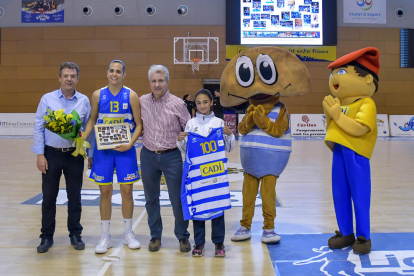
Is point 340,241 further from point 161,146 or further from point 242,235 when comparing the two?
point 161,146

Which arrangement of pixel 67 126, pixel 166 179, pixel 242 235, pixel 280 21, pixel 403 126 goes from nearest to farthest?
pixel 67 126 → pixel 166 179 → pixel 242 235 → pixel 280 21 → pixel 403 126

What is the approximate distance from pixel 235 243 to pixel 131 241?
0.89m

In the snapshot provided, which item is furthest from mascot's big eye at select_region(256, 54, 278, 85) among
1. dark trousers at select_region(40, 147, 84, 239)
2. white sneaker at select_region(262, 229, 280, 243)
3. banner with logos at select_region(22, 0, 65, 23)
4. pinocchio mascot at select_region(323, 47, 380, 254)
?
banner with logos at select_region(22, 0, 65, 23)

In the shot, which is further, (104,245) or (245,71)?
(245,71)

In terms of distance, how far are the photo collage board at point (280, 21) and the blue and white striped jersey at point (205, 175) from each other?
11.1 meters

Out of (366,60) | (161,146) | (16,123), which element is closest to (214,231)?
(161,146)

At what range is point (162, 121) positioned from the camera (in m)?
3.28

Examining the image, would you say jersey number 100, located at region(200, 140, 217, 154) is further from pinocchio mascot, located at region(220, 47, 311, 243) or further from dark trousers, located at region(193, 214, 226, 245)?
dark trousers, located at region(193, 214, 226, 245)

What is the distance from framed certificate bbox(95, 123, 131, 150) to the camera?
3150 millimetres

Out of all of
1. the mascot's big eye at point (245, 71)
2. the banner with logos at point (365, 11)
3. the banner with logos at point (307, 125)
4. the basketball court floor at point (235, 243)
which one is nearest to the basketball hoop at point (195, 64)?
the banner with logos at point (307, 125)

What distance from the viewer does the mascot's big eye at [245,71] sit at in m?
3.46

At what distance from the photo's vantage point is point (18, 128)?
14.2 m

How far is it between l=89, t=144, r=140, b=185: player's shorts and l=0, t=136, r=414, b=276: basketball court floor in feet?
1.93

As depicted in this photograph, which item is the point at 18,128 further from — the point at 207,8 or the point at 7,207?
the point at 7,207
